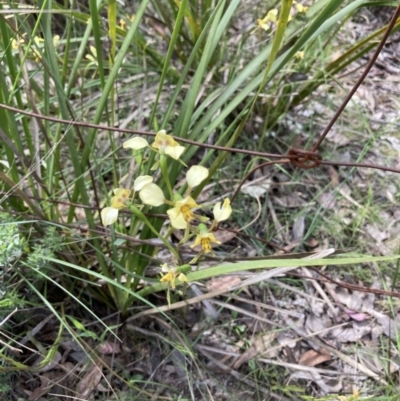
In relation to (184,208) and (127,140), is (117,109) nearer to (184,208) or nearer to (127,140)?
(127,140)

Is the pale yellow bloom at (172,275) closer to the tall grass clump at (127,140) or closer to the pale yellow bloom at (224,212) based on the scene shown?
the tall grass clump at (127,140)

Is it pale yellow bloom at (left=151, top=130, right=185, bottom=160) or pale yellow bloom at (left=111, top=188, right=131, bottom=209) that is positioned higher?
pale yellow bloom at (left=151, top=130, right=185, bottom=160)

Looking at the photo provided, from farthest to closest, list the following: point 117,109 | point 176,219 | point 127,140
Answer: point 117,109, point 127,140, point 176,219

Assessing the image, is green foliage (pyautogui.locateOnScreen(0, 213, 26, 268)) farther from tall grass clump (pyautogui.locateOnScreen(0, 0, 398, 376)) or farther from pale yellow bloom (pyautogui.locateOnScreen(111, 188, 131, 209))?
pale yellow bloom (pyautogui.locateOnScreen(111, 188, 131, 209))

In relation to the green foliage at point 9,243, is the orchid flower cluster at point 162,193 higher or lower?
higher

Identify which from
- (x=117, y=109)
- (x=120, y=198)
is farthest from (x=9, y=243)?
(x=117, y=109)

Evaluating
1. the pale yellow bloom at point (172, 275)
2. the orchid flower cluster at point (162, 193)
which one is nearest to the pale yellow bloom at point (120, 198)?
the orchid flower cluster at point (162, 193)

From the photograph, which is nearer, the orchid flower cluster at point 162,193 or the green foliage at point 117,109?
the orchid flower cluster at point 162,193

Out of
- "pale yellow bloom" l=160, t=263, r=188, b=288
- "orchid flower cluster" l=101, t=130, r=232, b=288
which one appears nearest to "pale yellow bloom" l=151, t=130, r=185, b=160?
"orchid flower cluster" l=101, t=130, r=232, b=288

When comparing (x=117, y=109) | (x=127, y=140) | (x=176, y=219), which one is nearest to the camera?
(x=176, y=219)

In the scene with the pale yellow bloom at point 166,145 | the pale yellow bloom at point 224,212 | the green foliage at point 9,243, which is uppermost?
the pale yellow bloom at point 166,145
